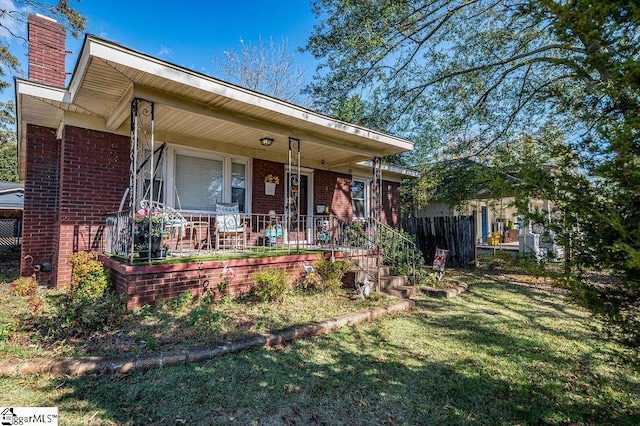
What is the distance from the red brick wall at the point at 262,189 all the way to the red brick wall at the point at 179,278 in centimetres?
250

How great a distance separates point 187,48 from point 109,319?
16685 millimetres

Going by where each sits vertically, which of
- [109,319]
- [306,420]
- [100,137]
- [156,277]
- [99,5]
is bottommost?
[306,420]

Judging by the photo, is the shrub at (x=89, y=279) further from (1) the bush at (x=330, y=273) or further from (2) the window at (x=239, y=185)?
(1) the bush at (x=330, y=273)

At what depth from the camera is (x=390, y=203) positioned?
40.5ft

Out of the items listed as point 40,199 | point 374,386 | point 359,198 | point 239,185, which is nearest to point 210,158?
point 239,185

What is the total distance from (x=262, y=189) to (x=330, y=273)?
332cm

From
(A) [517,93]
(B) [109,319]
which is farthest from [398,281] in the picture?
(A) [517,93]

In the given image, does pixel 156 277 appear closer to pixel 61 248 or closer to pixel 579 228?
pixel 61 248

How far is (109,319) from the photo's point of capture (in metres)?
3.91

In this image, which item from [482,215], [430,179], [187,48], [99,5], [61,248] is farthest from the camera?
[482,215]

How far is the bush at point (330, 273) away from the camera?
6070mm

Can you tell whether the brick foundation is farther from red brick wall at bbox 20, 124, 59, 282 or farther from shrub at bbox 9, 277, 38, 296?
shrub at bbox 9, 277, 38, 296

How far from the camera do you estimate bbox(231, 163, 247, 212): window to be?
26.1ft

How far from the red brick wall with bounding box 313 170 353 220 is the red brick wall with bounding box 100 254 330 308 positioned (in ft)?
13.1
